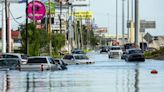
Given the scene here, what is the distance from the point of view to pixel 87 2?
191 meters

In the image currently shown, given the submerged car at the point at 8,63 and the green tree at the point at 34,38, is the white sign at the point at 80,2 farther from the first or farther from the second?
the submerged car at the point at 8,63

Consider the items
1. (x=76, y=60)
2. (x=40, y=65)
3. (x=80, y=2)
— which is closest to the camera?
(x=40, y=65)

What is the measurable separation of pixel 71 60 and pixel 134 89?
134 ft

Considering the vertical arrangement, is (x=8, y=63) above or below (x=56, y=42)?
below

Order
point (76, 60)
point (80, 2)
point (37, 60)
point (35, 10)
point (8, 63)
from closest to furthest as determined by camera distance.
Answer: point (37, 60)
point (8, 63)
point (76, 60)
point (35, 10)
point (80, 2)

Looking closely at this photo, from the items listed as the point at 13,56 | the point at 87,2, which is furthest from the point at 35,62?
the point at 87,2

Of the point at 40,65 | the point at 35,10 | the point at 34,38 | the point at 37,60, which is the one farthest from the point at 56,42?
the point at 40,65

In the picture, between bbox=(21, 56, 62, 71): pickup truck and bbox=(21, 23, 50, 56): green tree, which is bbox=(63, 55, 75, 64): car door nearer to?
bbox=(21, 23, 50, 56): green tree

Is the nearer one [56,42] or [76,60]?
[76,60]

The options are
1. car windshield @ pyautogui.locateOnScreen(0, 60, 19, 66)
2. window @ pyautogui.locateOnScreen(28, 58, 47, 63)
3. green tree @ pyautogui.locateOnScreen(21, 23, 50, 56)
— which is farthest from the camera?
green tree @ pyautogui.locateOnScreen(21, 23, 50, 56)

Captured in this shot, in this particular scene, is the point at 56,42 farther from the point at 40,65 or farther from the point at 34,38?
the point at 40,65

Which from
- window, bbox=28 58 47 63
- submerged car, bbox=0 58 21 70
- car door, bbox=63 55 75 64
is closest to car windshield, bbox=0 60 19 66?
submerged car, bbox=0 58 21 70

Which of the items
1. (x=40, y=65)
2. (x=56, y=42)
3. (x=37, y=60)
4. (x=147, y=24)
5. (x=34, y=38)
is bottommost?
(x=40, y=65)

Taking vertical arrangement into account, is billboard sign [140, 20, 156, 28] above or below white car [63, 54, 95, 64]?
above
